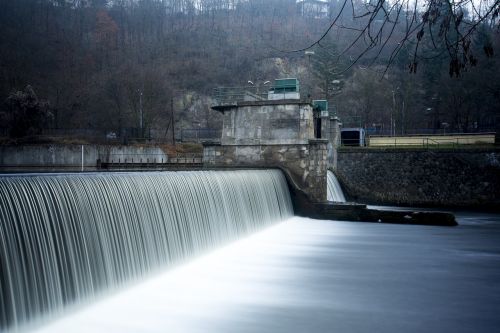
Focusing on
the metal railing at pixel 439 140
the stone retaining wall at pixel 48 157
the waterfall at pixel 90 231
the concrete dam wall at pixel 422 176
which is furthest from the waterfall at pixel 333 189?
the stone retaining wall at pixel 48 157

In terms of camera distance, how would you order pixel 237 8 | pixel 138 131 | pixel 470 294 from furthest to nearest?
pixel 237 8 < pixel 138 131 < pixel 470 294

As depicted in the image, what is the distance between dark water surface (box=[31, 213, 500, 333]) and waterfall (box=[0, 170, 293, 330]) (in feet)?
1.44

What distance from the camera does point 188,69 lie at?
273ft

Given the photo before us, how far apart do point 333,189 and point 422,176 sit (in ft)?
29.7

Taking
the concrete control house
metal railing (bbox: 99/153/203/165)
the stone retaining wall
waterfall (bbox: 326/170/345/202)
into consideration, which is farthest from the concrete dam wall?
the stone retaining wall

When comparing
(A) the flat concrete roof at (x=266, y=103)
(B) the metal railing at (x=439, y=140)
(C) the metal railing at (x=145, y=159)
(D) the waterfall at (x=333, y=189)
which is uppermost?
(A) the flat concrete roof at (x=266, y=103)

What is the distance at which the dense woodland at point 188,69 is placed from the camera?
4884 cm

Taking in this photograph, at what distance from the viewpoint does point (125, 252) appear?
8.75 metres

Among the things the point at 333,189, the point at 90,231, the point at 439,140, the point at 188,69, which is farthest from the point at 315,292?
the point at 188,69

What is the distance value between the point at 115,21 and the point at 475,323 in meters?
108

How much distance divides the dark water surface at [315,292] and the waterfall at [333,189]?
11260 mm

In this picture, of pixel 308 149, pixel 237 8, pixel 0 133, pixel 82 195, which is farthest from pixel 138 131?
pixel 237 8

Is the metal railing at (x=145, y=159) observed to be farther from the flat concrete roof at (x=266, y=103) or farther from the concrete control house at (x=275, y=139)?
the flat concrete roof at (x=266, y=103)

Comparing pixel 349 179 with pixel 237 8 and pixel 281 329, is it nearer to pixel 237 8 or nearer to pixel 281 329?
pixel 281 329
